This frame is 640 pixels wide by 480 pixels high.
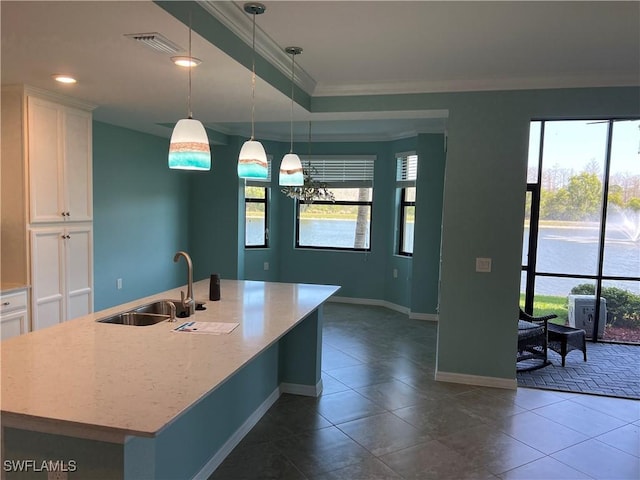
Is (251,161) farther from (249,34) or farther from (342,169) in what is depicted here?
(342,169)

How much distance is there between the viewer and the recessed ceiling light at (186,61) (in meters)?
2.69

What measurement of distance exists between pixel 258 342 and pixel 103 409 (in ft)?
2.86

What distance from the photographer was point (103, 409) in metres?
1.50

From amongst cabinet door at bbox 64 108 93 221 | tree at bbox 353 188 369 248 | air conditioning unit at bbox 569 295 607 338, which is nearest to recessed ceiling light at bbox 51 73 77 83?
cabinet door at bbox 64 108 93 221

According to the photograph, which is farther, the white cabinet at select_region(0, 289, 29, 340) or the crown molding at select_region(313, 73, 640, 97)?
the crown molding at select_region(313, 73, 640, 97)

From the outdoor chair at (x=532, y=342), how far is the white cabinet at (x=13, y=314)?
14.3ft

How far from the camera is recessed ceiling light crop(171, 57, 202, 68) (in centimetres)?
269

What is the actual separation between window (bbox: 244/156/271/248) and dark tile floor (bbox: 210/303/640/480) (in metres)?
3.24

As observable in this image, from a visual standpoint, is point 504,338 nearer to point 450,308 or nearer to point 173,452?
point 450,308

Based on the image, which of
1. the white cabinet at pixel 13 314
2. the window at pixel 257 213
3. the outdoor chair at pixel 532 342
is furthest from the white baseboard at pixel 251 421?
the window at pixel 257 213

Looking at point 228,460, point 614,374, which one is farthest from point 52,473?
point 614,374

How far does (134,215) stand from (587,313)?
5.77 m

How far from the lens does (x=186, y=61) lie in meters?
2.72

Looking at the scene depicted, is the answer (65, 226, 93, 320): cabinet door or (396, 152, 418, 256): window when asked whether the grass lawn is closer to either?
(396, 152, 418, 256): window
